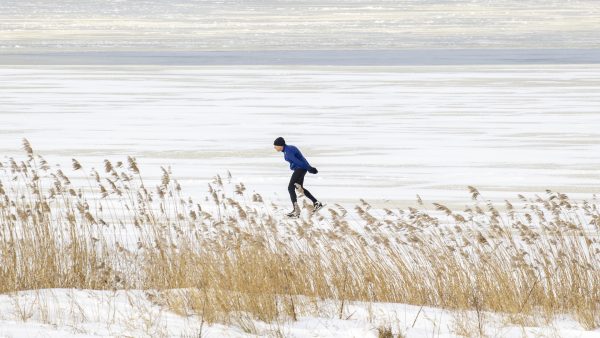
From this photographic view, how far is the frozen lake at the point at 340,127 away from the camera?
53.5 feet

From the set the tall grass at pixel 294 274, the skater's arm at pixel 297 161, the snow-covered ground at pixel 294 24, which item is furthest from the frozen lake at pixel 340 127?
the snow-covered ground at pixel 294 24

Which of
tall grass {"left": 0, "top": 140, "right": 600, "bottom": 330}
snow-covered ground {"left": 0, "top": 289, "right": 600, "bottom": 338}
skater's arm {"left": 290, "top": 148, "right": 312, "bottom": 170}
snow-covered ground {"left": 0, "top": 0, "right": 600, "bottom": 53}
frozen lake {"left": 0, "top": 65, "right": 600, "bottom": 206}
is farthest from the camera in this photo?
snow-covered ground {"left": 0, "top": 0, "right": 600, "bottom": 53}

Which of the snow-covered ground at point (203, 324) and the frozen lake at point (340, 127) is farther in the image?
the frozen lake at point (340, 127)

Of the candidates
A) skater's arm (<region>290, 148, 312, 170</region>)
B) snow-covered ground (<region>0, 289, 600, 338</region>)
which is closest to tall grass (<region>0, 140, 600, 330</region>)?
snow-covered ground (<region>0, 289, 600, 338</region>)

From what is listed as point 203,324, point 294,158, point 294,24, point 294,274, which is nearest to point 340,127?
point 294,158

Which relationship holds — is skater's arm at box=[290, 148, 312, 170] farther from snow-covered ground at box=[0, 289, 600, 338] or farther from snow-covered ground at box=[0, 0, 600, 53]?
snow-covered ground at box=[0, 0, 600, 53]

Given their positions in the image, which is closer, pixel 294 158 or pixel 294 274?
pixel 294 274

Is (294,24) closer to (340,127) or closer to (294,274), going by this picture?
(340,127)

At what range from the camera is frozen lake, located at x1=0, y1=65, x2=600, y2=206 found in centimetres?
1631

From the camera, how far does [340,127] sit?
24469 millimetres

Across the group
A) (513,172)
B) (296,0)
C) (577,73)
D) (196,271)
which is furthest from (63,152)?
(296,0)

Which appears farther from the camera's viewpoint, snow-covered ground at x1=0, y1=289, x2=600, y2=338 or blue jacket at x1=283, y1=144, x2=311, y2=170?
blue jacket at x1=283, y1=144, x2=311, y2=170

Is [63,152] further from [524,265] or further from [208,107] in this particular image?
[524,265]

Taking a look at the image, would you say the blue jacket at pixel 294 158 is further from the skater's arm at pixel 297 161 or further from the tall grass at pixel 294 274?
the tall grass at pixel 294 274
